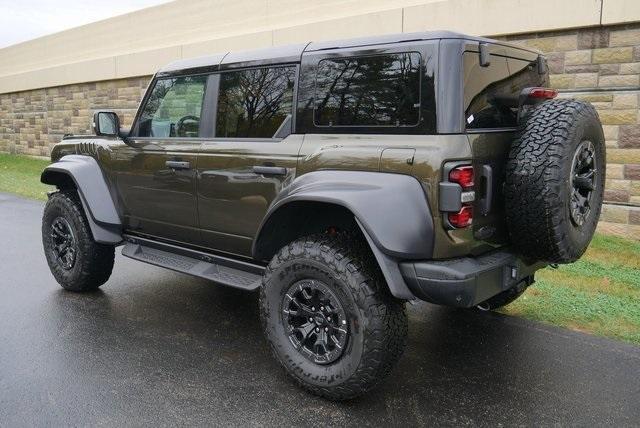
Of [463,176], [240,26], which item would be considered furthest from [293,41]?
[463,176]

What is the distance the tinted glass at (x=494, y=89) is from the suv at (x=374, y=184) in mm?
11

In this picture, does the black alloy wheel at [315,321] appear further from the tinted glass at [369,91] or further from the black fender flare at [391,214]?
the tinted glass at [369,91]

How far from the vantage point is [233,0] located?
459 inches

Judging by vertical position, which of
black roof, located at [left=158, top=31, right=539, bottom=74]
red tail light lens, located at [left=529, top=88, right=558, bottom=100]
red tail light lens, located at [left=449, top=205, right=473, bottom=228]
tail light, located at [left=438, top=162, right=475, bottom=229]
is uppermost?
black roof, located at [left=158, top=31, right=539, bottom=74]

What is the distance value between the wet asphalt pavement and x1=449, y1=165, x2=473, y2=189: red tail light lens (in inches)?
48.7

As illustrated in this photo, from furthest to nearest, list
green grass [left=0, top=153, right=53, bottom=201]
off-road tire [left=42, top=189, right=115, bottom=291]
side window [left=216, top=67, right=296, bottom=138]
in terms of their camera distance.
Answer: green grass [left=0, top=153, right=53, bottom=201], off-road tire [left=42, top=189, right=115, bottom=291], side window [left=216, top=67, right=296, bottom=138]

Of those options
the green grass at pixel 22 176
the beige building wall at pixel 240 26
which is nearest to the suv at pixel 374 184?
the beige building wall at pixel 240 26

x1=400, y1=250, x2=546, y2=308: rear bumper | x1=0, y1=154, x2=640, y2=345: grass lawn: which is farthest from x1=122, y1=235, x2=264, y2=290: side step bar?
x1=0, y1=154, x2=640, y2=345: grass lawn

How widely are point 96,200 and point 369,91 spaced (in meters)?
2.66

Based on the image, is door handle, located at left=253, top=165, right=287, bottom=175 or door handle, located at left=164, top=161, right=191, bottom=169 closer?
door handle, located at left=253, top=165, right=287, bottom=175

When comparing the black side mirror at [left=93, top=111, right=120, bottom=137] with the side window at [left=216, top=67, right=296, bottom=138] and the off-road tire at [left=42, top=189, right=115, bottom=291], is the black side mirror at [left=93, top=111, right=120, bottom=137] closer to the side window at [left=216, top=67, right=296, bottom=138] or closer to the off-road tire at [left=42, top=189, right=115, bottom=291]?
the off-road tire at [left=42, top=189, right=115, bottom=291]

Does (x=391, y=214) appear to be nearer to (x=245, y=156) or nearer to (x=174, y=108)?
(x=245, y=156)

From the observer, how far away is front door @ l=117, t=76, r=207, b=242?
4062 millimetres

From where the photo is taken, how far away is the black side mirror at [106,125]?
4520mm
